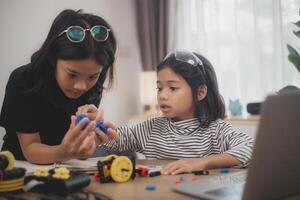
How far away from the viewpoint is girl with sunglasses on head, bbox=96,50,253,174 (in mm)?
1259

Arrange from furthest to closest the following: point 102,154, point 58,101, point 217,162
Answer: point 102,154, point 58,101, point 217,162

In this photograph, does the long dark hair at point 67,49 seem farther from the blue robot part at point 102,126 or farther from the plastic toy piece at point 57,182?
the plastic toy piece at point 57,182

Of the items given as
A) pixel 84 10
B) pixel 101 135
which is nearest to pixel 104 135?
pixel 101 135

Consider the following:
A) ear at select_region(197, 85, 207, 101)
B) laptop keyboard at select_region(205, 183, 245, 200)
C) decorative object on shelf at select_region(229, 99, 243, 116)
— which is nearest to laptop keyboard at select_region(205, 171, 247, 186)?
laptop keyboard at select_region(205, 183, 245, 200)

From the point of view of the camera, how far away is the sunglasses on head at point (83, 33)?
1.10 meters

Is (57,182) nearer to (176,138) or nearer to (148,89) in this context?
(176,138)

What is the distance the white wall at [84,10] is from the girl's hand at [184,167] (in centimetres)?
195

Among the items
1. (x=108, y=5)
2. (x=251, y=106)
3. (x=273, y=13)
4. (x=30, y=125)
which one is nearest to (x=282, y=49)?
(x=273, y=13)

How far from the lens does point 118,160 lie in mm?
820

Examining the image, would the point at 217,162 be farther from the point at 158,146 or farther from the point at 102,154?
the point at 102,154

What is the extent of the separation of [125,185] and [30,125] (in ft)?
1.70

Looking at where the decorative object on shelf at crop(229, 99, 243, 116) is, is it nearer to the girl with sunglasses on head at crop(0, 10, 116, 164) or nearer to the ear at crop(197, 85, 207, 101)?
the ear at crop(197, 85, 207, 101)

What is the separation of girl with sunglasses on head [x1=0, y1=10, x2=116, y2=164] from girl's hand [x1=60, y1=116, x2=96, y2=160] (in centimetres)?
8

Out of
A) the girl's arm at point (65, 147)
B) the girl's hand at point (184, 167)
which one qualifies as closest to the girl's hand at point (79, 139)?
the girl's arm at point (65, 147)
